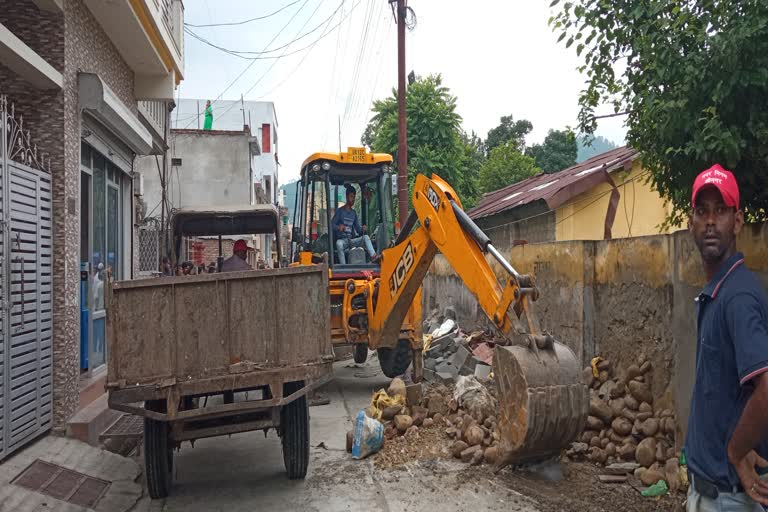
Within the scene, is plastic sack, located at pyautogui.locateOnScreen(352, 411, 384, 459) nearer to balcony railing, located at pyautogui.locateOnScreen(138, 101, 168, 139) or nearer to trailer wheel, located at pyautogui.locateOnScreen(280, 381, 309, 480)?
trailer wheel, located at pyautogui.locateOnScreen(280, 381, 309, 480)

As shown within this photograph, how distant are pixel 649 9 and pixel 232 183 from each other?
22559 millimetres

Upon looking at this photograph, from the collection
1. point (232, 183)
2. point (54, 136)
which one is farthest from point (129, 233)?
point (232, 183)

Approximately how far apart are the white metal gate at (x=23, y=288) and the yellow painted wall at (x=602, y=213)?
1015cm

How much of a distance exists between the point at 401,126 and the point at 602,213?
4838 mm

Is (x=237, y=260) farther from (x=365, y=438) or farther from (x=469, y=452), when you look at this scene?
(x=469, y=452)

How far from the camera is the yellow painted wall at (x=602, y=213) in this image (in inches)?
519

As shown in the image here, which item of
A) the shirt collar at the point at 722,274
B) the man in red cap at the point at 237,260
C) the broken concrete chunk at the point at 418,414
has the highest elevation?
the man in red cap at the point at 237,260

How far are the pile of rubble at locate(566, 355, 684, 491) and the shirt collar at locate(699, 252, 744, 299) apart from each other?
2898 mm

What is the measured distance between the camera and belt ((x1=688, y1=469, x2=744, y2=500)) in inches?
79.0

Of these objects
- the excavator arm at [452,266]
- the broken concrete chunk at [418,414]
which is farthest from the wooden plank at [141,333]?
the broken concrete chunk at [418,414]

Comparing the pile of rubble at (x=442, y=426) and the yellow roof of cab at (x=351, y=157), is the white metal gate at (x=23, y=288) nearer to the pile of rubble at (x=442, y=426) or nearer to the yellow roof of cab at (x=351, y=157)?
the pile of rubble at (x=442, y=426)

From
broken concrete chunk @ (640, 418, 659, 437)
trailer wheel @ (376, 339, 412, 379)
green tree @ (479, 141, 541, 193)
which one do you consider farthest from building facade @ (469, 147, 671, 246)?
green tree @ (479, 141, 541, 193)

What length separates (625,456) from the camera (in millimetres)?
5062

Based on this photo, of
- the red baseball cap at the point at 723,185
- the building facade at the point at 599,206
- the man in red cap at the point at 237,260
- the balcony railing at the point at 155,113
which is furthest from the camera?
the building facade at the point at 599,206
